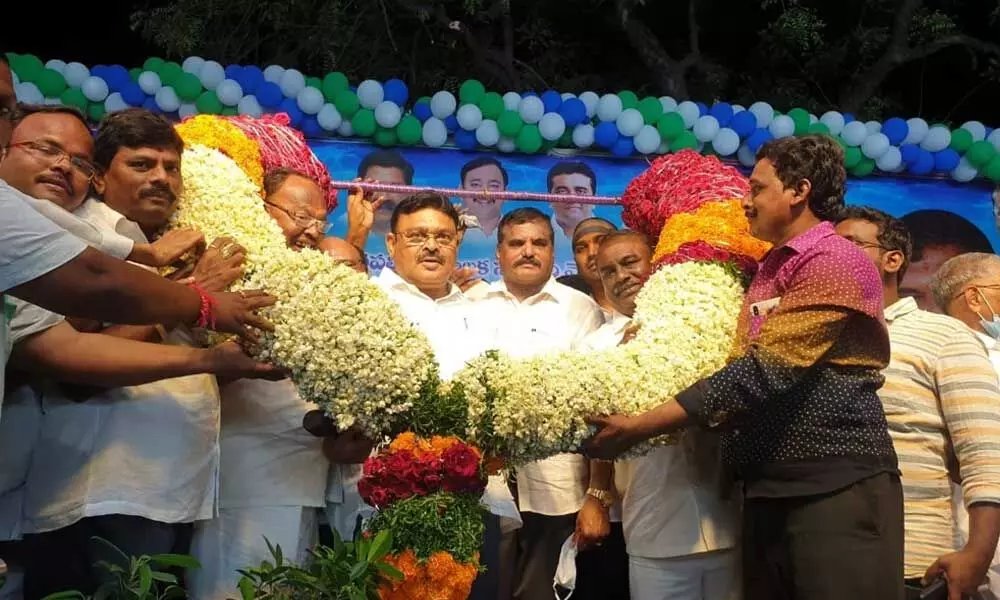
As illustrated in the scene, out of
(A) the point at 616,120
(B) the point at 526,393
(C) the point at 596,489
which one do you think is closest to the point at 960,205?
(A) the point at 616,120

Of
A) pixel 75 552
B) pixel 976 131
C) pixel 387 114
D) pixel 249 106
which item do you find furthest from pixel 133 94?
pixel 976 131

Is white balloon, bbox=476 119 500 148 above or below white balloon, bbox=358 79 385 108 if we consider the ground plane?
below

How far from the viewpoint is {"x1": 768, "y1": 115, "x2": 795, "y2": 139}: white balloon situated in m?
6.52

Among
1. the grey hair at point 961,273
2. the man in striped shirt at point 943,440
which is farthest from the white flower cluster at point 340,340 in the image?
the grey hair at point 961,273

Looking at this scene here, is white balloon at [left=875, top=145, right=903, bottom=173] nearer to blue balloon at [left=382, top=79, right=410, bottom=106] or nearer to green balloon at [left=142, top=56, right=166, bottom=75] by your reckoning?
blue balloon at [left=382, top=79, right=410, bottom=106]

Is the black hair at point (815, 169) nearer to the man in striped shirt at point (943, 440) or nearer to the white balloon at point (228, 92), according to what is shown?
the man in striped shirt at point (943, 440)

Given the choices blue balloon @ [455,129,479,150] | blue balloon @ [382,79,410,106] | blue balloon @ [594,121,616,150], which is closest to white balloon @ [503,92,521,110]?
blue balloon @ [455,129,479,150]

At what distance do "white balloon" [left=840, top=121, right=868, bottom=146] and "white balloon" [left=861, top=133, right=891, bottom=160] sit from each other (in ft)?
0.11

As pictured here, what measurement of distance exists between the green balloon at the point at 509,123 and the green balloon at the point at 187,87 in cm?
163

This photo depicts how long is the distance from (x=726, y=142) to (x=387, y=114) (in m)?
1.94

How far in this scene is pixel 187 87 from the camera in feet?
18.7

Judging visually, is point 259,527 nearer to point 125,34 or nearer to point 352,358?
point 352,358

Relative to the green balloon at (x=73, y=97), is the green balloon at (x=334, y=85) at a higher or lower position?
higher

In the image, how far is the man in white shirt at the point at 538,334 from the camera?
4.28m
